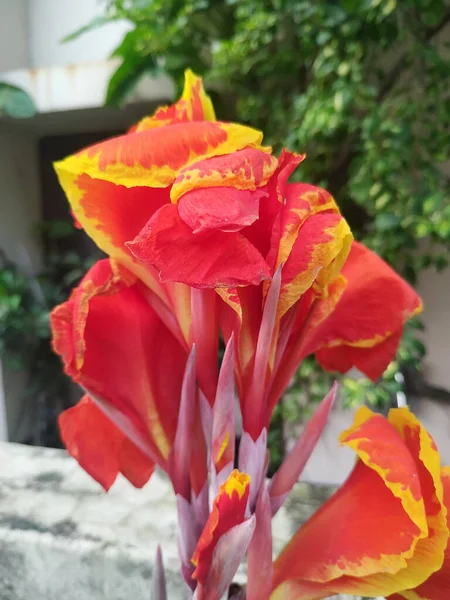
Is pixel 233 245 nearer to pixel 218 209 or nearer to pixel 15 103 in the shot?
Answer: pixel 218 209

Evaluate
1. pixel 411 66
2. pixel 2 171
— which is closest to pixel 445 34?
pixel 411 66

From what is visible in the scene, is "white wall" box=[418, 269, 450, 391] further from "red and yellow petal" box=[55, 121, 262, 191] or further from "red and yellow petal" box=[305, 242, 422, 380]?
"red and yellow petal" box=[55, 121, 262, 191]

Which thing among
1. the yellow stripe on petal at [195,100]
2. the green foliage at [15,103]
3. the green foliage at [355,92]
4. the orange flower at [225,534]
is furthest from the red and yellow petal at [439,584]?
the green foliage at [15,103]

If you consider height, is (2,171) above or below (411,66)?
below

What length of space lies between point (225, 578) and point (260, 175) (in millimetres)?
175

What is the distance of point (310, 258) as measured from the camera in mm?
181

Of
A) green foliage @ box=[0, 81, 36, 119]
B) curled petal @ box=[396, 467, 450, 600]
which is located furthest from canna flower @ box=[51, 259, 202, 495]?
green foliage @ box=[0, 81, 36, 119]

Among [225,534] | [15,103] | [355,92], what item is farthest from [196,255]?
[15,103]

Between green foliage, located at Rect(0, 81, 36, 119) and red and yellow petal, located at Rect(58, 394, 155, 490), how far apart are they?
1037 millimetres

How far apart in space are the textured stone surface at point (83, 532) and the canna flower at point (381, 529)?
0.21 m

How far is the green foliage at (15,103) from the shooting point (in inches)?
42.2

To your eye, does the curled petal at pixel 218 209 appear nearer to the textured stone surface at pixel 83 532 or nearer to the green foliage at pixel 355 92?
the textured stone surface at pixel 83 532

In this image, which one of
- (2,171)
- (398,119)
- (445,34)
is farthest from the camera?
(2,171)

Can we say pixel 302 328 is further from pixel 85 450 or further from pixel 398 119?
pixel 398 119
